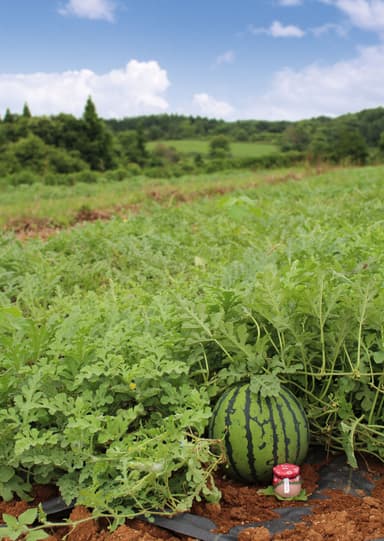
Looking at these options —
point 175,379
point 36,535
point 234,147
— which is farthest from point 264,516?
point 234,147

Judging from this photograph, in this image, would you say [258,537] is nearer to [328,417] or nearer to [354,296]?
[328,417]

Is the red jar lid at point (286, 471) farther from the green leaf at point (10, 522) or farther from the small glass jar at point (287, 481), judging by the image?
the green leaf at point (10, 522)

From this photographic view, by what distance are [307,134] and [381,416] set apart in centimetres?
5335

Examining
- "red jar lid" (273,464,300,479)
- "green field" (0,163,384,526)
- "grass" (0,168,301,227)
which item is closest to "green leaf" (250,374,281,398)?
"green field" (0,163,384,526)

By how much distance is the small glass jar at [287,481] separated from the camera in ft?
7.91

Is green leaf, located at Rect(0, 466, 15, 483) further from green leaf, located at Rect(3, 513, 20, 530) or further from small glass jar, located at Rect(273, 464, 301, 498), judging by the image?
small glass jar, located at Rect(273, 464, 301, 498)

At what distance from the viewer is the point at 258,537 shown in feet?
6.81

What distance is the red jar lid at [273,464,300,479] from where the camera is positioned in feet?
7.91

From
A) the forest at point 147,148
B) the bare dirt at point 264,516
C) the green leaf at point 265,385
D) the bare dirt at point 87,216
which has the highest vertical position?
the forest at point 147,148

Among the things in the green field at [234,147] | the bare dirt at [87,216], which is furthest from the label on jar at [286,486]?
the green field at [234,147]

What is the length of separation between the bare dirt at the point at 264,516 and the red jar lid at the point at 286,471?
0.12 m

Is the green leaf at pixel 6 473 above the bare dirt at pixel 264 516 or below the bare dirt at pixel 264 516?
above

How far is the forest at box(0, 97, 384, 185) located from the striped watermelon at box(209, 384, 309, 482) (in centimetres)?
2490

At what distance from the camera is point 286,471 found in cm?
242
